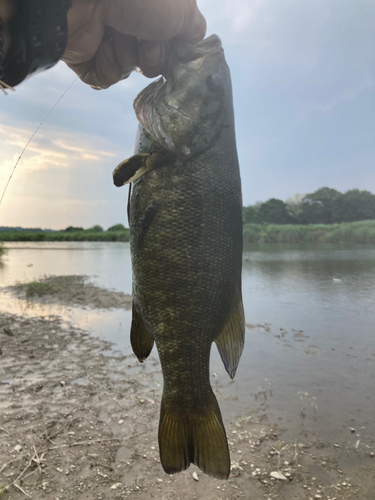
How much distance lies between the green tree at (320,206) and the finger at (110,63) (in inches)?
2827

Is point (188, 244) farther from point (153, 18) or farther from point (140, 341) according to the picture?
point (153, 18)

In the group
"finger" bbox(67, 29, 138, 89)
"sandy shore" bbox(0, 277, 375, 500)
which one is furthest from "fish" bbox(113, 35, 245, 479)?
"sandy shore" bbox(0, 277, 375, 500)

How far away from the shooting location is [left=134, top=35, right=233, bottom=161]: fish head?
6.36 ft

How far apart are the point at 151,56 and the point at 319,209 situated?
73169mm

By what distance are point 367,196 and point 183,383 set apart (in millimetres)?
75061

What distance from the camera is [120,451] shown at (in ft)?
12.4

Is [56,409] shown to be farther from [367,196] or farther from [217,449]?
[367,196]

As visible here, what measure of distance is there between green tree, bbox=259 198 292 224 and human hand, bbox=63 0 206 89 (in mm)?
70595

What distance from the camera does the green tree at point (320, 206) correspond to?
68.5m

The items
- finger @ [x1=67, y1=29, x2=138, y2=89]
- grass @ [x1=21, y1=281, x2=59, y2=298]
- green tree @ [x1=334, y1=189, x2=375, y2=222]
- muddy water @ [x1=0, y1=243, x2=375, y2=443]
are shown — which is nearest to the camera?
finger @ [x1=67, y1=29, x2=138, y2=89]

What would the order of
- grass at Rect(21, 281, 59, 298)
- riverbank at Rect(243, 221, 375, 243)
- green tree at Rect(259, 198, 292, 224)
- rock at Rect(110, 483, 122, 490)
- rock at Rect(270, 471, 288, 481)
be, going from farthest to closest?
green tree at Rect(259, 198, 292, 224) < riverbank at Rect(243, 221, 375, 243) < grass at Rect(21, 281, 59, 298) < rock at Rect(270, 471, 288, 481) < rock at Rect(110, 483, 122, 490)

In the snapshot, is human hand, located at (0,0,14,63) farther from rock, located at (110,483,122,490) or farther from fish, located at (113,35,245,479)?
rock, located at (110,483,122,490)

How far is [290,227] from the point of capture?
47.2m

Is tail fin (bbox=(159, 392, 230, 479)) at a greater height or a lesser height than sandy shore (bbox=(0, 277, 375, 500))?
greater
